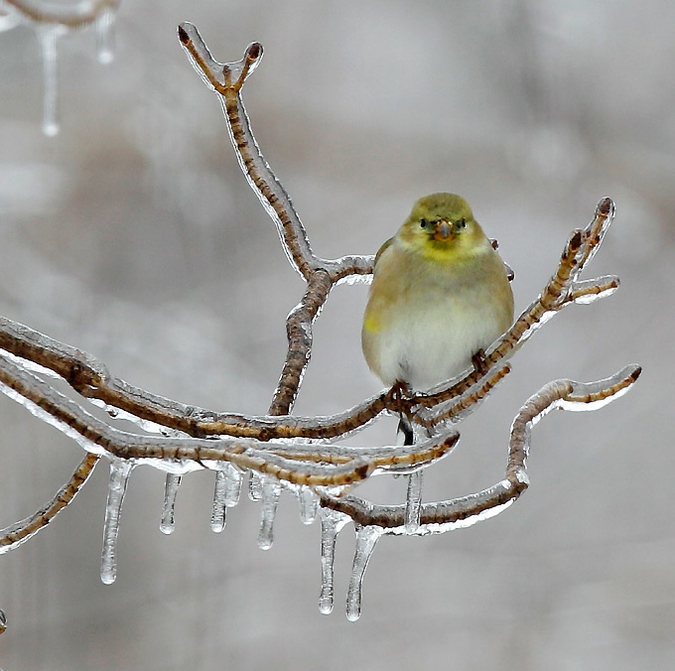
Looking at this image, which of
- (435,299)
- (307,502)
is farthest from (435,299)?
(307,502)

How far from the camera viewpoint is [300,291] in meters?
5.29

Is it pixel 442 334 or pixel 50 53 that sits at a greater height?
pixel 50 53

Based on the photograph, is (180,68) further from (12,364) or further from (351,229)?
(12,364)

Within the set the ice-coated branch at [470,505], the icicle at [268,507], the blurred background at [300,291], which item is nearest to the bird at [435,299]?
the ice-coated branch at [470,505]

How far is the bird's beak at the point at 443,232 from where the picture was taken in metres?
2.23

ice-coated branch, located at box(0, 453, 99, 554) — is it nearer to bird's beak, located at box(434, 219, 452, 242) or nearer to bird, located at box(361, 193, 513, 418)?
bird, located at box(361, 193, 513, 418)

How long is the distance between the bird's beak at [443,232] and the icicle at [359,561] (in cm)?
89

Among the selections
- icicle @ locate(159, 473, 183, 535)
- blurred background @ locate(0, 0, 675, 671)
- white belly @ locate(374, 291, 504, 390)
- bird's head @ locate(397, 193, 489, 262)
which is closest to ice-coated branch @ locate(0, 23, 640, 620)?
icicle @ locate(159, 473, 183, 535)

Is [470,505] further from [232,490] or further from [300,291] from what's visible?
[300,291]

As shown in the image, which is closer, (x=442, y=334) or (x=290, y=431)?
(x=290, y=431)

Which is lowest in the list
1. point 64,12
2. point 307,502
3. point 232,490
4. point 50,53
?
point 307,502

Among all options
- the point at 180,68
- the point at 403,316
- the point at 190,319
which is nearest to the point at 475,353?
the point at 403,316

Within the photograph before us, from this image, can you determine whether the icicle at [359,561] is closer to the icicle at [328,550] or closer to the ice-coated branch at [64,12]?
the icicle at [328,550]

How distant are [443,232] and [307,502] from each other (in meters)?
1.22
